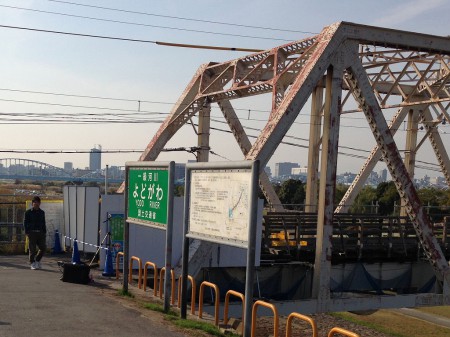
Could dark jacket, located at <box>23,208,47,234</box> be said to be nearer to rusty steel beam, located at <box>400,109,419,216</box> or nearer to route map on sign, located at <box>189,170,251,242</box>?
route map on sign, located at <box>189,170,251,242</box>

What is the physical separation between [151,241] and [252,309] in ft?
26.9

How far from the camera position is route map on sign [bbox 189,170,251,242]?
342 inches

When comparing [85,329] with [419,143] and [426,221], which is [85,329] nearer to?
[426,221]

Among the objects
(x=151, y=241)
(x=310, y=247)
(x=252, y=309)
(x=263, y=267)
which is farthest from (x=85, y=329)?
(x=310, y=247)

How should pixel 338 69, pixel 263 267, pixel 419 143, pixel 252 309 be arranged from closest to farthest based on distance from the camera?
pixel 252 309 → pixel 338 69 → pixel 263 267 → pixel 419 143

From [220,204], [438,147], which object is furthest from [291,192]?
[220,204]

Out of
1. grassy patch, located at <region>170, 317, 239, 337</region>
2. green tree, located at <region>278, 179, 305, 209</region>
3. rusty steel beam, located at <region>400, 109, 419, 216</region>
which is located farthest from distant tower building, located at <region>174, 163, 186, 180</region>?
green tree, located at <region>278, 179, 305, 209</region>

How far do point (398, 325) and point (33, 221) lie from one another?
21909 mm

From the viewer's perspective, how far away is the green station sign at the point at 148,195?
11078mm

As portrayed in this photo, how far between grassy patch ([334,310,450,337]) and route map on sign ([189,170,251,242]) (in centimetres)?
2128

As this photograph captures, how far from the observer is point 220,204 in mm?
9281

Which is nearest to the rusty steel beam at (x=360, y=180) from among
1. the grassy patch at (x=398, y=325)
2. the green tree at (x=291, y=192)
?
the grassy patch at (x=398, y=325)

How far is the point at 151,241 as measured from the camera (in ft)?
55.4

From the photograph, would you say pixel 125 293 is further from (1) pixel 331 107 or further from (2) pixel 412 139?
(2) pixel 412 139
